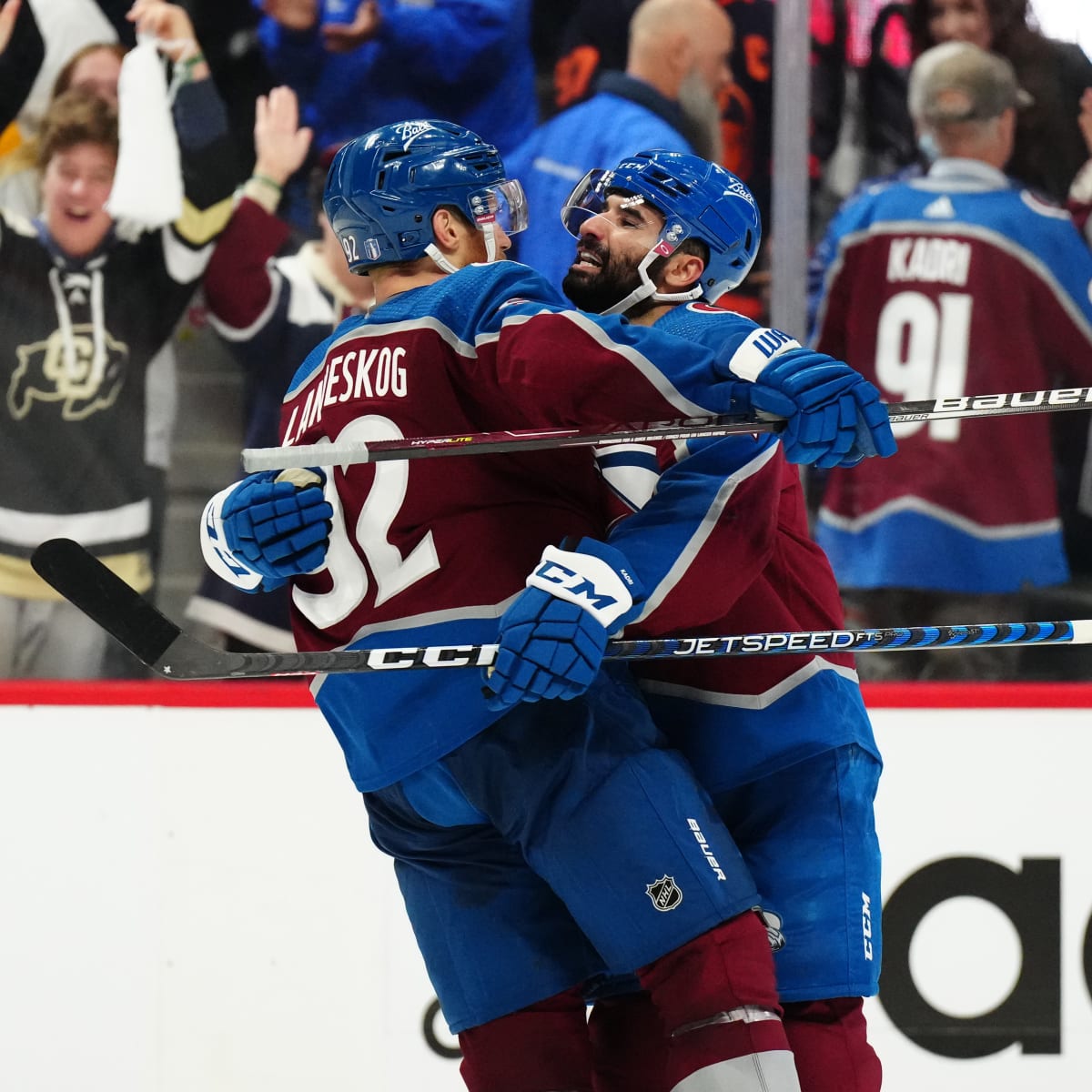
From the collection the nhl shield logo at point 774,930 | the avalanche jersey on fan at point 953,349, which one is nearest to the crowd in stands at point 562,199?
the avalanche jersey on fan at point 953,349

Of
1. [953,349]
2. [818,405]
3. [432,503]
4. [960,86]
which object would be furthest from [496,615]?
[960,86]

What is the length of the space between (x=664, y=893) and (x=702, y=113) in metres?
1.90

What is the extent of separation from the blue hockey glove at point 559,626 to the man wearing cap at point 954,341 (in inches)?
61.0

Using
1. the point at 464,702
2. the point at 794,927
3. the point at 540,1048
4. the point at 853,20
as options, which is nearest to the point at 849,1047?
the point at 794,927

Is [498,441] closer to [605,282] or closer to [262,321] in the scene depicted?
[605,282]

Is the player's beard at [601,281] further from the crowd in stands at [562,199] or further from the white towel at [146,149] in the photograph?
the white towel at [146,149]

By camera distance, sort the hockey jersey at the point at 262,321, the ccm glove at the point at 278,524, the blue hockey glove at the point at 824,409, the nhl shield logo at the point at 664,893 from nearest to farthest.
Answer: the blue hockey glove at the point at 824,409
the nhl shield logo at the point at 664,893
the ccm glove at the point at 278,524
the hockey jersey at the point at 262,321

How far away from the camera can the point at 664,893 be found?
5.36 ft

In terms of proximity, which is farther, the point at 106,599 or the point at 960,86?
the point at 960,86

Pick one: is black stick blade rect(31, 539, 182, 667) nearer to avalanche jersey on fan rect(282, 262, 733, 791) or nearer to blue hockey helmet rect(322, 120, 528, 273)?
avalanche jersey on fan rect(282, 262, 733, 791)

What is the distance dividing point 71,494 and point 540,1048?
5.44ft

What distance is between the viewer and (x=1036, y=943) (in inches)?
114

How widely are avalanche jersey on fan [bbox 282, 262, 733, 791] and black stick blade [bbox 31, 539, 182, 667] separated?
6.7 inches

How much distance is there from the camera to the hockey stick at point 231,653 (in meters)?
1.68
